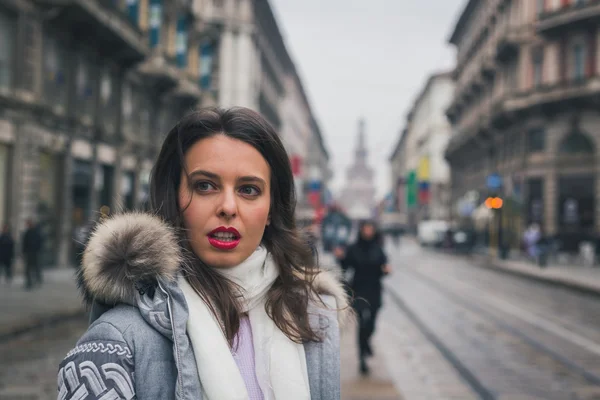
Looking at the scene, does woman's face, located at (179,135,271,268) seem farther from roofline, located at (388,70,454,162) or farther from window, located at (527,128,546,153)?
roofline, located at (388,70,454,162)

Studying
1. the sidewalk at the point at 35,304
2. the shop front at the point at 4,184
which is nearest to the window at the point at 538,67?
the shop front at the point at 4,184

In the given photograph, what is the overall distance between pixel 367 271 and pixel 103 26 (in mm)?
16511

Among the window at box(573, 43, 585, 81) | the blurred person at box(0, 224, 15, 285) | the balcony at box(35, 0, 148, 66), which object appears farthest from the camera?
A: the window at box(573, 43, 585, 81)

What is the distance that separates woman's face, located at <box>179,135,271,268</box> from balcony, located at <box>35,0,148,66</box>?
19.4 m

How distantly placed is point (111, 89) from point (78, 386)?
82.6 feet

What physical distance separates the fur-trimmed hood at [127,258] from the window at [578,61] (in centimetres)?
3817

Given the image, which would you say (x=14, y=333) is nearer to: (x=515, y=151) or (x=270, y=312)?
(x=270, y=312)

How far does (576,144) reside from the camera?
36.7 meters

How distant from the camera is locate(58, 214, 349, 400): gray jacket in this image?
1.51 meters

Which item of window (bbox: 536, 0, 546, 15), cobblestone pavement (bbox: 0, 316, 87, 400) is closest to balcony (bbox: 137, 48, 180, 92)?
cobblestone pavement (bbox: 0, 316, 87, 400)

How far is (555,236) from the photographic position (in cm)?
3581

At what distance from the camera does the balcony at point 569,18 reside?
3575 cm

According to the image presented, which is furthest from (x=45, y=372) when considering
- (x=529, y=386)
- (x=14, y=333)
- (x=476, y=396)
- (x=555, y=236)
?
(x=555, y=236)

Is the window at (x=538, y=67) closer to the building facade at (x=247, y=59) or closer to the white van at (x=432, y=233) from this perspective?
the white van at (x=432, y=233)
